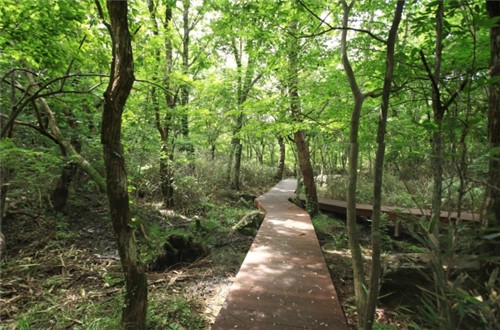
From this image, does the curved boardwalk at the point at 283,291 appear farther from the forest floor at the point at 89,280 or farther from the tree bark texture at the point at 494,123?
the tree bark texture at the point at 494,123

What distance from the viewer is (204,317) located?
3.37m

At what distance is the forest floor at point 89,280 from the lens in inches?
126

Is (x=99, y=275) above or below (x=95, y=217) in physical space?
below

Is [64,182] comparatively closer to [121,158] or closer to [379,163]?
[121,158]

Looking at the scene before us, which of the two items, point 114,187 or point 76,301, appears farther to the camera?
point 76,301

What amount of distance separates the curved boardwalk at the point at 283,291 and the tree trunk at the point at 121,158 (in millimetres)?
926

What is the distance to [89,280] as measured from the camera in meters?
4.11

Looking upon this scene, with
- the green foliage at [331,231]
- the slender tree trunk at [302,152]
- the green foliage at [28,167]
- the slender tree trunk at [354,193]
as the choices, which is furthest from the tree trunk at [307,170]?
the green foliage at [28,167]

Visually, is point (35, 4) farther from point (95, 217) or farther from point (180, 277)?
point (95, 217)

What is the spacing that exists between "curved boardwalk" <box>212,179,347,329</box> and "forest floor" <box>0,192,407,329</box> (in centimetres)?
54

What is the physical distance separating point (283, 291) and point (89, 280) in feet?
10.4

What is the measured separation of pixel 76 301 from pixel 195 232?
10.3 ft

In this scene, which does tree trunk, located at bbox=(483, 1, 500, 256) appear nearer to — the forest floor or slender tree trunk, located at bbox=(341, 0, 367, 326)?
slender tree trunk, located at bbox=(341, 0, 367, 326)

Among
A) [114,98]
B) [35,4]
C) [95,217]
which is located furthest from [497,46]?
[95,217]
